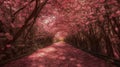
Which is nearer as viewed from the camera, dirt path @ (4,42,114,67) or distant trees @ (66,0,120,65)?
distant trees @ (66,0,120,65)

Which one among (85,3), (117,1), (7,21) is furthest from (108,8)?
(7,21)

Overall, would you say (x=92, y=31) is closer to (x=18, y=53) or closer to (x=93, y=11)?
(x=93, y=11)

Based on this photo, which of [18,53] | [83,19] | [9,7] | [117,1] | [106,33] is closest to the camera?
[117,1]

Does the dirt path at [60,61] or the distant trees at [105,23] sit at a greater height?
the distant trees at [105,23]

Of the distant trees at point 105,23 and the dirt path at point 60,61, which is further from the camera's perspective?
the dirt path at point 60,61

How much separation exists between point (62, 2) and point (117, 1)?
3.78m

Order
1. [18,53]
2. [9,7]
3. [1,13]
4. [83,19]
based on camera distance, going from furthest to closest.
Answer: [18,53] → [83,19] → [9,7] → [1,13]

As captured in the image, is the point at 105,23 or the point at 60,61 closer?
the point at 105,23

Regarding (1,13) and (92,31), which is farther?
(92,31)

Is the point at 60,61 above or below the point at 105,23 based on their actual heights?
below

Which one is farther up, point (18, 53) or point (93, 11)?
point (93, 11)

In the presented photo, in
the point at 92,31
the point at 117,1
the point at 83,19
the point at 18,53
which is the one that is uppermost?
the point at 117,1

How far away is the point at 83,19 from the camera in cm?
1426

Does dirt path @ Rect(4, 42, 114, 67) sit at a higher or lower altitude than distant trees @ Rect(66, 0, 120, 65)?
lower
